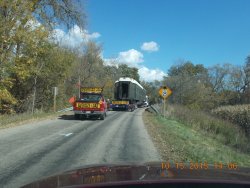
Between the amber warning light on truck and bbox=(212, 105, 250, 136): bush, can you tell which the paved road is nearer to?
the amber warning light on truck

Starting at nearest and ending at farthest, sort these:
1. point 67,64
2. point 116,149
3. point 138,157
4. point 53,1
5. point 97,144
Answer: point 138,157
point 116,149
point 97,144
point 53,1
point 67,64

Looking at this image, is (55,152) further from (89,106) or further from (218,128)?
(218,128)

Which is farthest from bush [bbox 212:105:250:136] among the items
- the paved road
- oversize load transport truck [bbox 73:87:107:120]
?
the paved road

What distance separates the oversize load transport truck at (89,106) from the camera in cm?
2720

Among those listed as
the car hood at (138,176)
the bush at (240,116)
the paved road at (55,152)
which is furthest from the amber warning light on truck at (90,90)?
the car hood at (138,176)

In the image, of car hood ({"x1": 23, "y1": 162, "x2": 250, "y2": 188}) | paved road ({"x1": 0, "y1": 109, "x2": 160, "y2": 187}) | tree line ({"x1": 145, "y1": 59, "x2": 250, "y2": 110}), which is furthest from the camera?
tree line ({"x1": 145, "y1": 59, "x2": 250, "y2": 110})

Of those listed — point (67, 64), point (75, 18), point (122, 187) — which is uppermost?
point (75, 18)

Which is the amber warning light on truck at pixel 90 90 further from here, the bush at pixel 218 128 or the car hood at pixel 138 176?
the car hood at pixel 138 176

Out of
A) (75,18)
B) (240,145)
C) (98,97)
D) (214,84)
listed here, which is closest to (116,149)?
(240,145)

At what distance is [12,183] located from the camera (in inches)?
307

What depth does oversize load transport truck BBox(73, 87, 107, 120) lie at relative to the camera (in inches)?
1071

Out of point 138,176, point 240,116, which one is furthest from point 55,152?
point 240,116

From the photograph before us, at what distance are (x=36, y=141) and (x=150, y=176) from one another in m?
11.6

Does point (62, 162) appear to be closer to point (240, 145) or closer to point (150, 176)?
point (150, 176)
